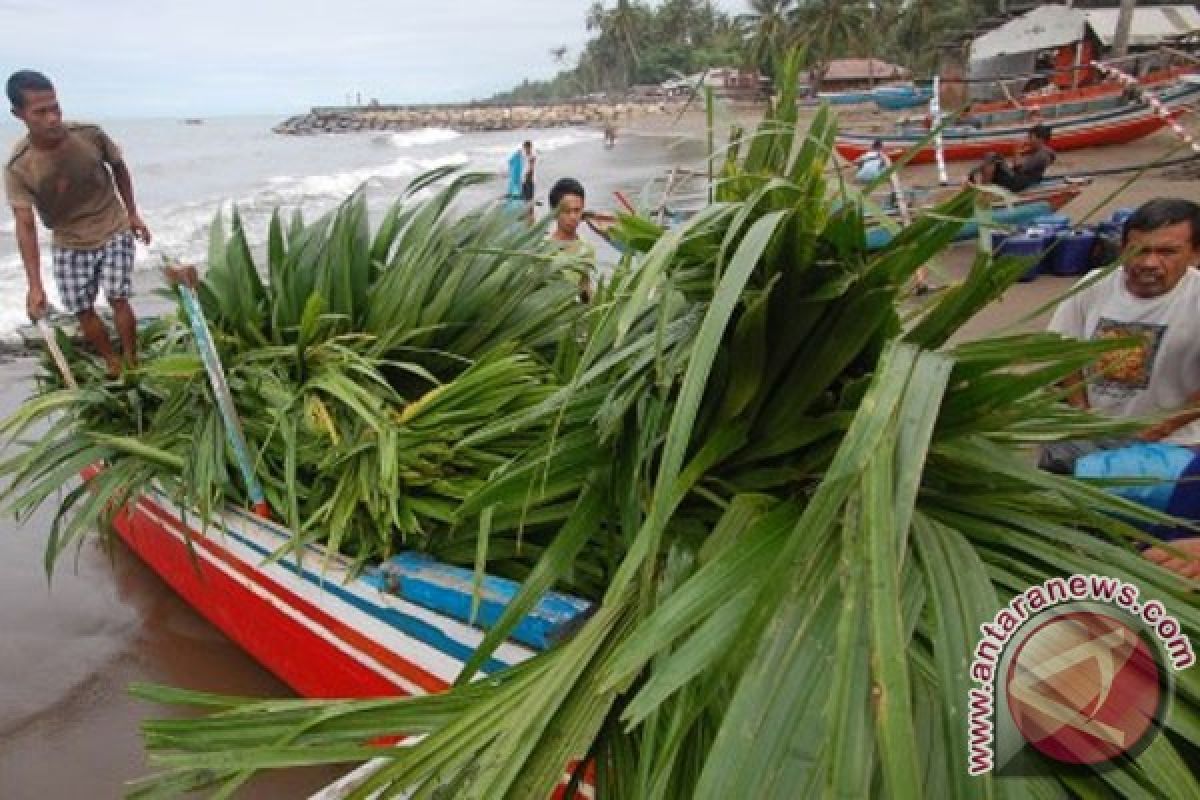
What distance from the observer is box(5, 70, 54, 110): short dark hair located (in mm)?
3873

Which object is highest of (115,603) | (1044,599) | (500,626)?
(1044,599)

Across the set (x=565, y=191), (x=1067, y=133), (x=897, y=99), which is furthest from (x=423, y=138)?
(x=565, y=191)

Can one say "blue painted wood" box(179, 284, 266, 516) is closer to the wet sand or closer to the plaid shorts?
the wet sand

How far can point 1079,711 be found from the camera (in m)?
1.15

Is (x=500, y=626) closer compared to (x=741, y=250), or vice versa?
(x=741, y=250)

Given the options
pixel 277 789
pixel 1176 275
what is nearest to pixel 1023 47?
pixel 1176 275

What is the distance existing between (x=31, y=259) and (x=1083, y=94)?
20.9 m

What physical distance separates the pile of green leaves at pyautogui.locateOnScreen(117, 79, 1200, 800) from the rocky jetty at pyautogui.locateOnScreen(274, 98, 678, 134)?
66.6m

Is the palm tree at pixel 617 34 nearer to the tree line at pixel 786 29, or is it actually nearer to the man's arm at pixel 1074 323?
the tree line at pixel 786 29

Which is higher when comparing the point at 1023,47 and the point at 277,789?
the point at 1023,47

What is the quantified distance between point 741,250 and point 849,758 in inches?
29.0

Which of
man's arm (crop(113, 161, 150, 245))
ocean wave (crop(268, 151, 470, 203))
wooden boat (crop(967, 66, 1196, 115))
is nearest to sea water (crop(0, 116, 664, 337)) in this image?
ocean wave (crop(268, 151, 470, 203))

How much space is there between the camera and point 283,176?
35.5 metres

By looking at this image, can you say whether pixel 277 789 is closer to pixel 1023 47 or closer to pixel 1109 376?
pixel 1109 376
